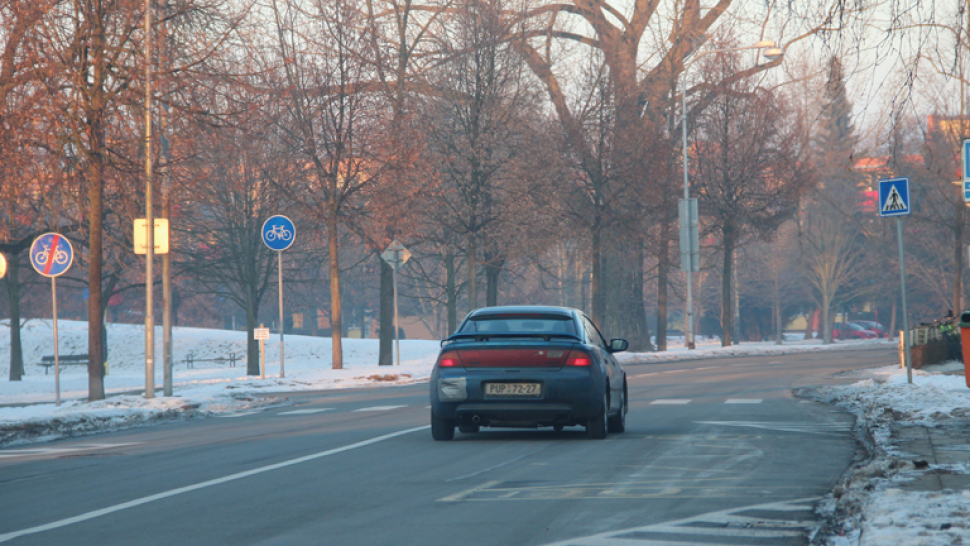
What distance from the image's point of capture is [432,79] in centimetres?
3441

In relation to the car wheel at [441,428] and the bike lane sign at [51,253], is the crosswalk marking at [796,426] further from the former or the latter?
the bike lane sign at [51,253]

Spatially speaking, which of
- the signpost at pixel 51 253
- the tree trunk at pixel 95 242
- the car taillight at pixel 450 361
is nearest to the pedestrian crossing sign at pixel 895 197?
the car taillight at pixel 450 361

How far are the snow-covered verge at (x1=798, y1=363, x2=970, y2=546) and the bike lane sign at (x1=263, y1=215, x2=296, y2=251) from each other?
1472 centimetres

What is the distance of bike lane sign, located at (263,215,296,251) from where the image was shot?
81.4ft

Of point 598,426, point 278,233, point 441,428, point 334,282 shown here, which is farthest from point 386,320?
point 598,426

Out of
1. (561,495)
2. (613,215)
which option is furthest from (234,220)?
(561,495)

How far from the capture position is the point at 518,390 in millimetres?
10836

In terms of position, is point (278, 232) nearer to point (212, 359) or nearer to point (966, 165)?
point (966, 165)

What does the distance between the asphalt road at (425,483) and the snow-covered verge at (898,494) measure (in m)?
0.26

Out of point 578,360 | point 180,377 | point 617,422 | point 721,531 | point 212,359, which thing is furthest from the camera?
point 212,359

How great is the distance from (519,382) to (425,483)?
266 centimetres

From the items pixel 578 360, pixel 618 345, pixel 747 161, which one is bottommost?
pixel 578 360

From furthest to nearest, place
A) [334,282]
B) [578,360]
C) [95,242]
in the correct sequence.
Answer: [334,282]
[95,242]
[578,360]

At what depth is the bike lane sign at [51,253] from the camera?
1780 centimetres
